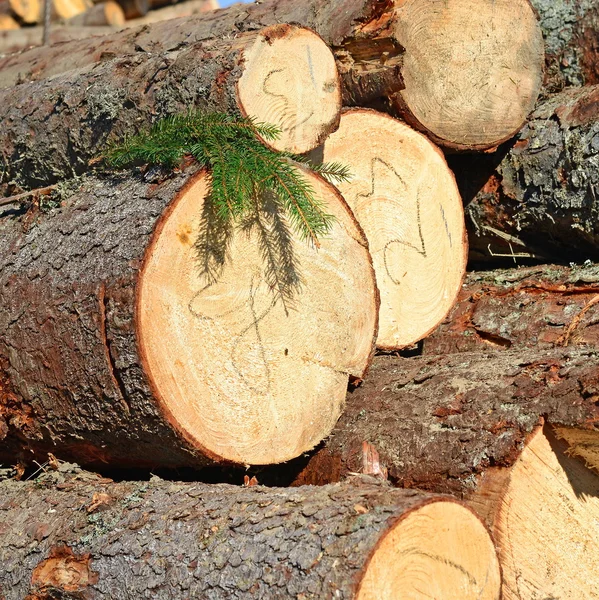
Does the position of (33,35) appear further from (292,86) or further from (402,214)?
(292,86)

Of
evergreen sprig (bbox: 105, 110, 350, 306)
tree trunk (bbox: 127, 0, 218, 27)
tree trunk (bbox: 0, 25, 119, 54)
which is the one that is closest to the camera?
evergreen sprig (bbox: 105, 110, 350, 306)

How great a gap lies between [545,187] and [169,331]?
178 cm

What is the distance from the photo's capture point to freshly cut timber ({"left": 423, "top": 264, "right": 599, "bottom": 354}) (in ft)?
9.91

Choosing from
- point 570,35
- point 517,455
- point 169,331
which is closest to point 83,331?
point 169,331

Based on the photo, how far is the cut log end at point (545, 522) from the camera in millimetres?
2242

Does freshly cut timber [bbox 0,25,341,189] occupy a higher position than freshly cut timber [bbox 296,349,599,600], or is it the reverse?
freshly cut timber [bbox 0,25,341,189]

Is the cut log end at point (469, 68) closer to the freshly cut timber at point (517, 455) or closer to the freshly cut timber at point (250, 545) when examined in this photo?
the freshly cut timber at point (517, 455)

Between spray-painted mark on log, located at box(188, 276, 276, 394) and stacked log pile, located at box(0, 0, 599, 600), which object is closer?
stacked log pile, located at box(0, 0, 599, 600)

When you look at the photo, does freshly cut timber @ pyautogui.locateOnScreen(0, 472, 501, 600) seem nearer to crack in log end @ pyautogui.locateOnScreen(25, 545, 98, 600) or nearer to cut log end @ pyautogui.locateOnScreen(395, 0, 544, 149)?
crack in log end @ pyautogui.locateOnScreen(25, 545, 98, 600)

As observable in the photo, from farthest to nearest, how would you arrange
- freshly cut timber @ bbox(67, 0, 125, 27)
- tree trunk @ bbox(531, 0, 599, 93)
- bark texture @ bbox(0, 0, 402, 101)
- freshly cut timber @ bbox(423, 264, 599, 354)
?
freshly cut timber @ bbox(67, 0, 125, 27) < tree trunk @ bbox(531, 0, 599, 93) < bark texture @ bbox(0, 0, 402, 101) < freshly cut timber @ bbox(423, 264, 599, 354)

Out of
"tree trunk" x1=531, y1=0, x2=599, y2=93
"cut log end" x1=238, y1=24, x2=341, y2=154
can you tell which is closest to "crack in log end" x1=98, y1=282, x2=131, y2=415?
"cut log end" x1=238, y1=24, x2=341, y2=154

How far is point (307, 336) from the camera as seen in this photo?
2.62 m

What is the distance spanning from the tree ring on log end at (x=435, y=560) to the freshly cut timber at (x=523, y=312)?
1098 millimetres

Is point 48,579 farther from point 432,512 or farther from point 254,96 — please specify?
point 254,96
